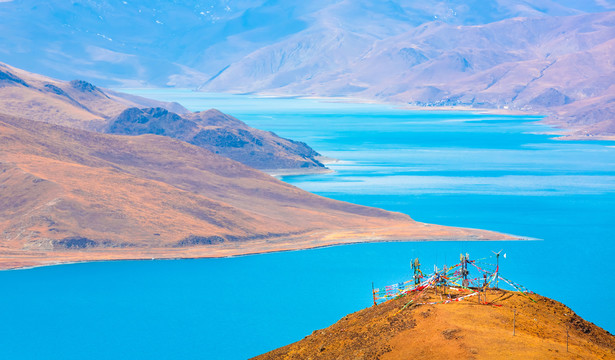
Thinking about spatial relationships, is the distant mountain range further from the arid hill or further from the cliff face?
the arid hill

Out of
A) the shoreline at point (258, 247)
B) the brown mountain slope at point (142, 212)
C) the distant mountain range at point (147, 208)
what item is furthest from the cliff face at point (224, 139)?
the shoreline at point (258, 247)

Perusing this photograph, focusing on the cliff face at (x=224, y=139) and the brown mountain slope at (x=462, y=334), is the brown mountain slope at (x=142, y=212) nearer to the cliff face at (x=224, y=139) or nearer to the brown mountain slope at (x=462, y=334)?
the cliff face at (x=224, y=139)

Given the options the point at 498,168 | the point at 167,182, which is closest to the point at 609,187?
the point at 498,168

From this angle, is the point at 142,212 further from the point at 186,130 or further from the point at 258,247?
the point at 186,130

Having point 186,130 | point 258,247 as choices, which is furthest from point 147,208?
point 186,130

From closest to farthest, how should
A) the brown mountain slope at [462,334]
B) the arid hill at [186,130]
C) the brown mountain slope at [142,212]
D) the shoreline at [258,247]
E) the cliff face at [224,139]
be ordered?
the brown mountain slope at [462,334] < the shoreline at [258,247] < the brown mountain slope at [142,212] < the cliff face at [224,139] < the arid hill at [186,130]

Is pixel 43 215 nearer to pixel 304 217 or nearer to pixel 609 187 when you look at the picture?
pixel 304 217
